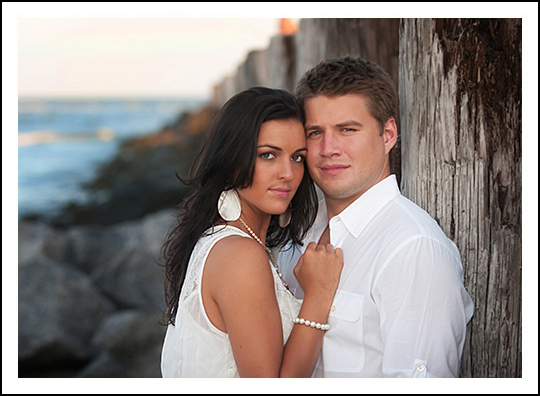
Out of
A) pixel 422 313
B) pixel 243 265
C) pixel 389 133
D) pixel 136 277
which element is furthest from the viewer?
pixel 136 277

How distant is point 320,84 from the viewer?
8.17 feet

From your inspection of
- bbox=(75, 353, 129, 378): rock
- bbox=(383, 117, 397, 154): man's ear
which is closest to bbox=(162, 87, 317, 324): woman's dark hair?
bbox=(383, 117, 397, 154): man's ear

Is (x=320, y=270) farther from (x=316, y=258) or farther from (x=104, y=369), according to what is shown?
(x=104, y=369)

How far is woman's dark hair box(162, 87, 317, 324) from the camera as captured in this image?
2.30 meters

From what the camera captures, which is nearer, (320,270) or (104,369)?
(320,270)

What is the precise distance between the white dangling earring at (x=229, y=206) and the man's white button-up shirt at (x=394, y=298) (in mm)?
531

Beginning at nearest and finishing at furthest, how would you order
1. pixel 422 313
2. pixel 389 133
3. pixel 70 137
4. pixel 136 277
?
pixel 422 313
pixel 389 133
pixel 136 277
pixel 70 137

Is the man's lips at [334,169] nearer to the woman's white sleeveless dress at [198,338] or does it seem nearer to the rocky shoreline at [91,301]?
the woman's white sleeveless dress at [198,338]

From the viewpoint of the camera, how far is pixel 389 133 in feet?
8.46

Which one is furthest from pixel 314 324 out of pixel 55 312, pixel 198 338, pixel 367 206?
pixel 55 312

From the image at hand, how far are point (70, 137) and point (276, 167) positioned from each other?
15053 millimetres

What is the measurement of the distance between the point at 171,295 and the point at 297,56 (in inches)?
127

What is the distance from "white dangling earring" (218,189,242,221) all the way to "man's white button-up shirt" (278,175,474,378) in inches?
20.9

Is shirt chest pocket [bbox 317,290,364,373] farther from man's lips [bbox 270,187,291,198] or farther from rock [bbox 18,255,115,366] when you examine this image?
rock [bbox 18,255,115,366]
